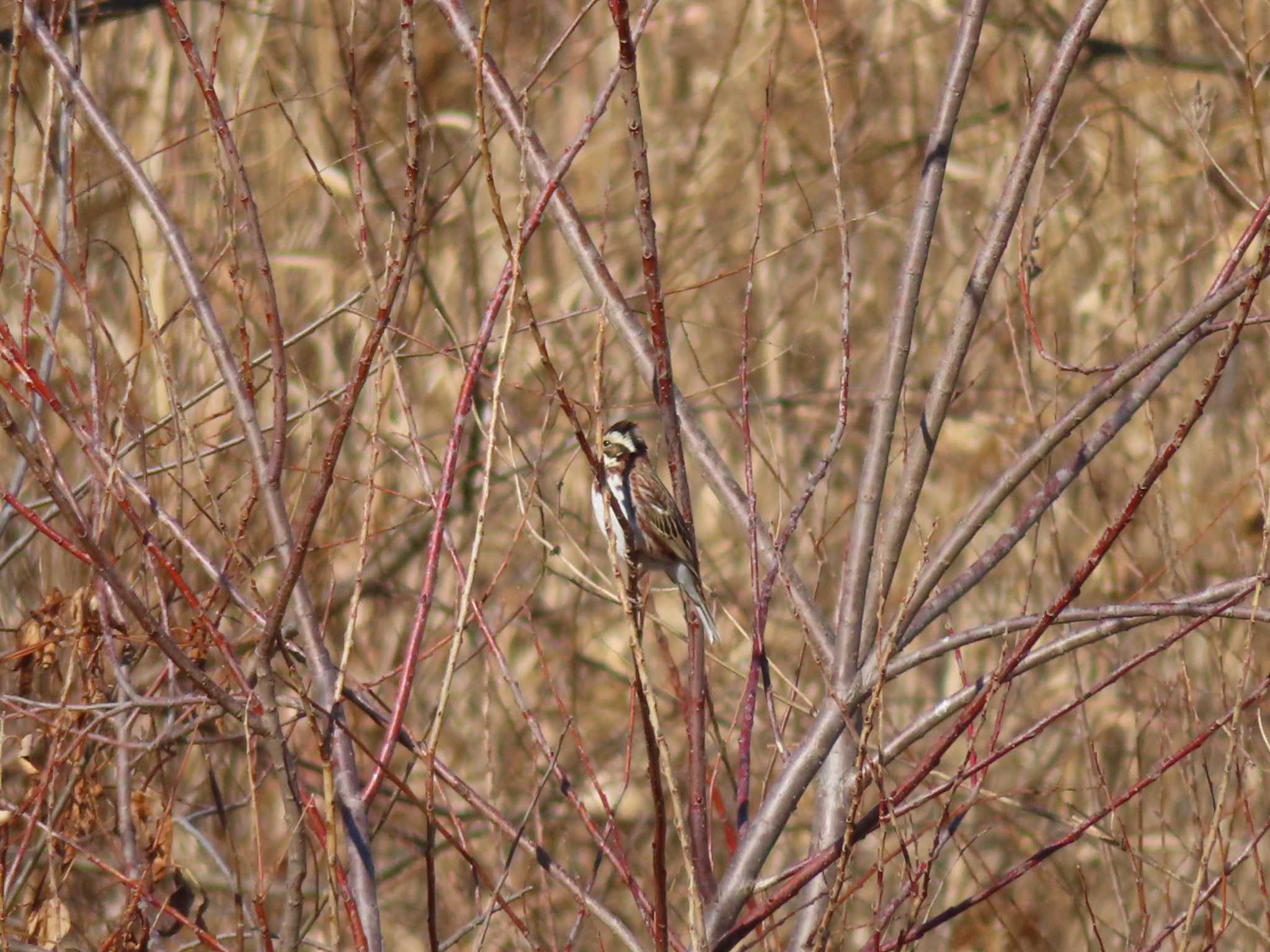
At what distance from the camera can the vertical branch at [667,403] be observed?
6.56 feet

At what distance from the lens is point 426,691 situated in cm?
824

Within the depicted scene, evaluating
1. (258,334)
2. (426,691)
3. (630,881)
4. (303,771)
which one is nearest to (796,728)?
(426,691)

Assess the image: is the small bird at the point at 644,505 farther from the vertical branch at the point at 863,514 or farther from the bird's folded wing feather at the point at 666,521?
the vertical branch at the point at 863,514

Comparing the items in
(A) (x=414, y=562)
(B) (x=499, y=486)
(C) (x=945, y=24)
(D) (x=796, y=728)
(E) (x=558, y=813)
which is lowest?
(E) (x=558, y=813)

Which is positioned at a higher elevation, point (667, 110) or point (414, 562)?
point (667, 110)

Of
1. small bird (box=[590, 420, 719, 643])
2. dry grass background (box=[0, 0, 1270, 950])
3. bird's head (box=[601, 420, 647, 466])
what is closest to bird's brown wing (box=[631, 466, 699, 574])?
small bird (box=[590, 420, 719, 643])

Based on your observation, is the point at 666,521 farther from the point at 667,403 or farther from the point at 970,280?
the point at 667,403

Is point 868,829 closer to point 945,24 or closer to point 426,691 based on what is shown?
point 426,691

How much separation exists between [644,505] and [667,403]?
370cm

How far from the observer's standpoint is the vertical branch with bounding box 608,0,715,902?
2000 millimetres

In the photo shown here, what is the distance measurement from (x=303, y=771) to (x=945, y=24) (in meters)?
5.80

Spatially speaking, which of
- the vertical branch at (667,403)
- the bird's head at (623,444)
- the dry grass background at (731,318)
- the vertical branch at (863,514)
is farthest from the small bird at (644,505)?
the vertical branch at (667,403)

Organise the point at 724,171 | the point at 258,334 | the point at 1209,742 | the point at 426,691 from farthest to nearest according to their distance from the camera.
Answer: the point at 724,171, the point at 426,691, the point at 258,334, the point at 1209,742

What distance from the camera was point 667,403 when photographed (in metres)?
2.17
